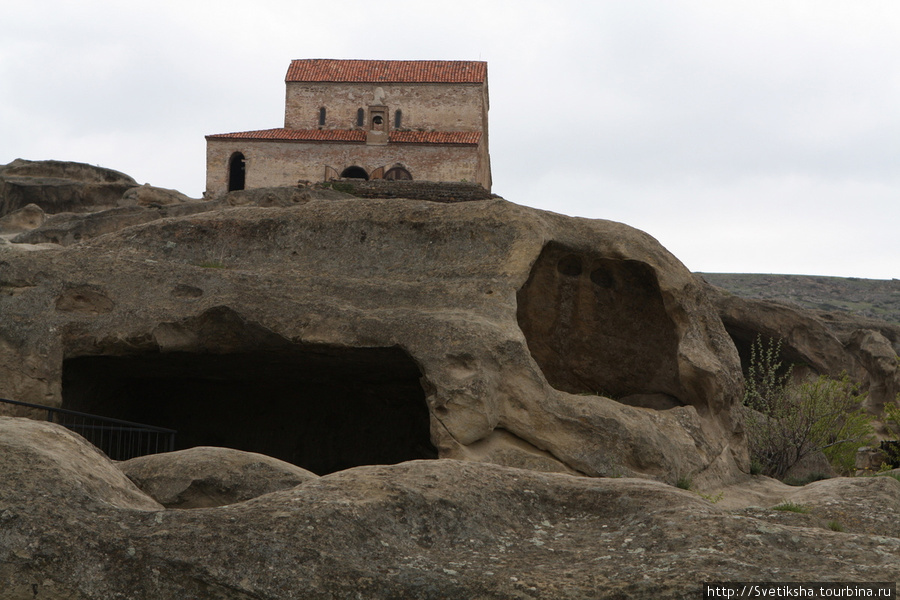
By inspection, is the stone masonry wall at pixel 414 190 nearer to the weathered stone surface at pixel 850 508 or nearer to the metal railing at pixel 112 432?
the metal railing at pixel 112 432

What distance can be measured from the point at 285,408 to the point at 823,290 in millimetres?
51361

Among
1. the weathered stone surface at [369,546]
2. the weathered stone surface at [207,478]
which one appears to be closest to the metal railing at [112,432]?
the weathered stone surface at [207,478]

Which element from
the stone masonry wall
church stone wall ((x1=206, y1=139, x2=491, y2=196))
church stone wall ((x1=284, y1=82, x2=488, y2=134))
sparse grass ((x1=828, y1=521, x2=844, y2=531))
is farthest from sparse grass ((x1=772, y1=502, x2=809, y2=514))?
church stone wall ((x1=284, y1=82, x2=488, y2=134))

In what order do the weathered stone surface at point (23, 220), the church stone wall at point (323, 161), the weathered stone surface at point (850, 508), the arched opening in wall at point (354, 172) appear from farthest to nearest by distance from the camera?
1. the arched opening in wall at point (354, 172)
2. the church stone wall at point (323, 161)
3. the weathered stone surface at point (23, 220)
4. the weathered stone surface at point (850, 508)

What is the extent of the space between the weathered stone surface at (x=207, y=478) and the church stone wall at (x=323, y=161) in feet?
113

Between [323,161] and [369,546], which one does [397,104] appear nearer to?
[323,161]

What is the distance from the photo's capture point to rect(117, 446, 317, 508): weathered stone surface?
7.04 m

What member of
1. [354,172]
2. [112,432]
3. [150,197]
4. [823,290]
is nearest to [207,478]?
[112,432]

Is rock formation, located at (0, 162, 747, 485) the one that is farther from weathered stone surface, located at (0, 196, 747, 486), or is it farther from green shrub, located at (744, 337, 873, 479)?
green shrub, located at (744, 337, 873, 479)

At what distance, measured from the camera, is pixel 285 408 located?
14391mm

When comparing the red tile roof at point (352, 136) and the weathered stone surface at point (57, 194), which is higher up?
the red tile roof at point (352, 136)

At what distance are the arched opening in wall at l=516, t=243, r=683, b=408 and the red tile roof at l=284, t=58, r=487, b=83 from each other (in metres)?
32.5

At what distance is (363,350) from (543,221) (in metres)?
2.52

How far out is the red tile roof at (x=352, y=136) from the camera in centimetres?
4197
